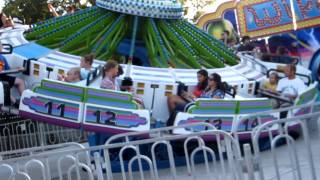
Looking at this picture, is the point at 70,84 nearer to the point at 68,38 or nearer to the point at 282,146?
the point at 68,38

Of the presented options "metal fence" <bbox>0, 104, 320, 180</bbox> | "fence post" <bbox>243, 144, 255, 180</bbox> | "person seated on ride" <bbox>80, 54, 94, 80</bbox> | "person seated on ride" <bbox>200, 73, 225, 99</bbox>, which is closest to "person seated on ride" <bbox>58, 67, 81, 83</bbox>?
"person seated on ride" <bbox>80, 54, 94, 80</bbox>

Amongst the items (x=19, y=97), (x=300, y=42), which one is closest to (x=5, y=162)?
(x=19, y=97)

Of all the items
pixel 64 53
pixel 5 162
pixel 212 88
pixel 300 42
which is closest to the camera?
pixel 5 162

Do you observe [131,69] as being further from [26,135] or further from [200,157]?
[26,135]

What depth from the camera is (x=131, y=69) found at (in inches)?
357

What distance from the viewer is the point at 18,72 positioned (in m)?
8.75

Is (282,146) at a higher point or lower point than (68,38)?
lower

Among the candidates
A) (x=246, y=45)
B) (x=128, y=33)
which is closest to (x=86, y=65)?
(x=128, y=33)

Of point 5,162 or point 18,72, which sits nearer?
point 5,162

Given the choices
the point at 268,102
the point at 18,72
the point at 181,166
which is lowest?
the point at 181,166

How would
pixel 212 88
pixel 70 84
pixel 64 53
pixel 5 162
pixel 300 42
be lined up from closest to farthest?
pixel 5 162, pixel 70 84, pixel 212 88, pixel 64 53, pixel 300 42

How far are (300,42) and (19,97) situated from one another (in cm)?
768

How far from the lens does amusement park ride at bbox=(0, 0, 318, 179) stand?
808 centimetres

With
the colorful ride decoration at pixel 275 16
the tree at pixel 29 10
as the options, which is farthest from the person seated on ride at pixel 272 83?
the tree at pixel 29 10
